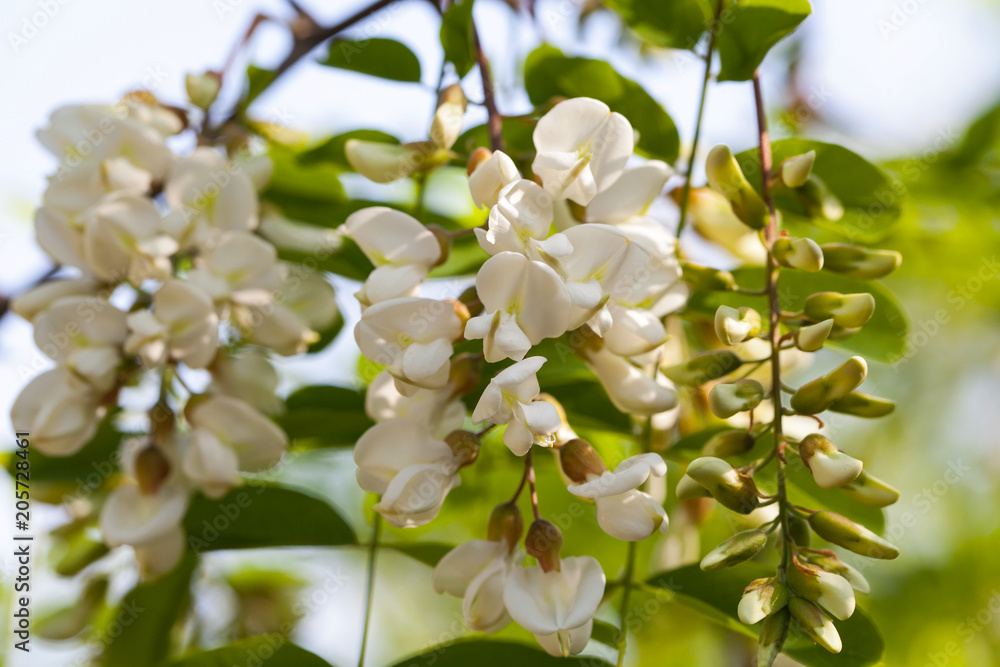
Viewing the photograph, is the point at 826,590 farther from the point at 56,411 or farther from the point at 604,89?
the point at 56,411

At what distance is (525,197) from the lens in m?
0.52

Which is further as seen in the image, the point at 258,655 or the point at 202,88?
the point at 202,88

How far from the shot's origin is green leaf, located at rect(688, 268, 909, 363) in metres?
0.69

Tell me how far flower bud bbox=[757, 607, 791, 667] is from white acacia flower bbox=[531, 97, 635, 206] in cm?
29

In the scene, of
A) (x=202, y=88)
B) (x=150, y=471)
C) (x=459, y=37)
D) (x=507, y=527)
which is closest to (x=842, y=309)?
(x=507, y=527)

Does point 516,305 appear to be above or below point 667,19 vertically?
below

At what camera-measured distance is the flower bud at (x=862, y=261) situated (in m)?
0.59

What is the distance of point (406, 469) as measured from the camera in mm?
528

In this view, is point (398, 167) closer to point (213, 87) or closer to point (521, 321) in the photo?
point (521, 321)

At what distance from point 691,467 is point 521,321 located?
135 mm

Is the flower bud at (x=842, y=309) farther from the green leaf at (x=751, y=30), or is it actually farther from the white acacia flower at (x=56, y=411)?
the white acacia flower at (x=56, y=411)

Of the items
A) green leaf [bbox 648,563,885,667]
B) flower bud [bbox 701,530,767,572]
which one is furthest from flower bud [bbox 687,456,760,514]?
green leaf [bbox 648,563,885,667]

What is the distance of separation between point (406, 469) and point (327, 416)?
321 mm

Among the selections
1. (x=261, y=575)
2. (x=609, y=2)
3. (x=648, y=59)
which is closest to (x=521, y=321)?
(x=609, y=2)
